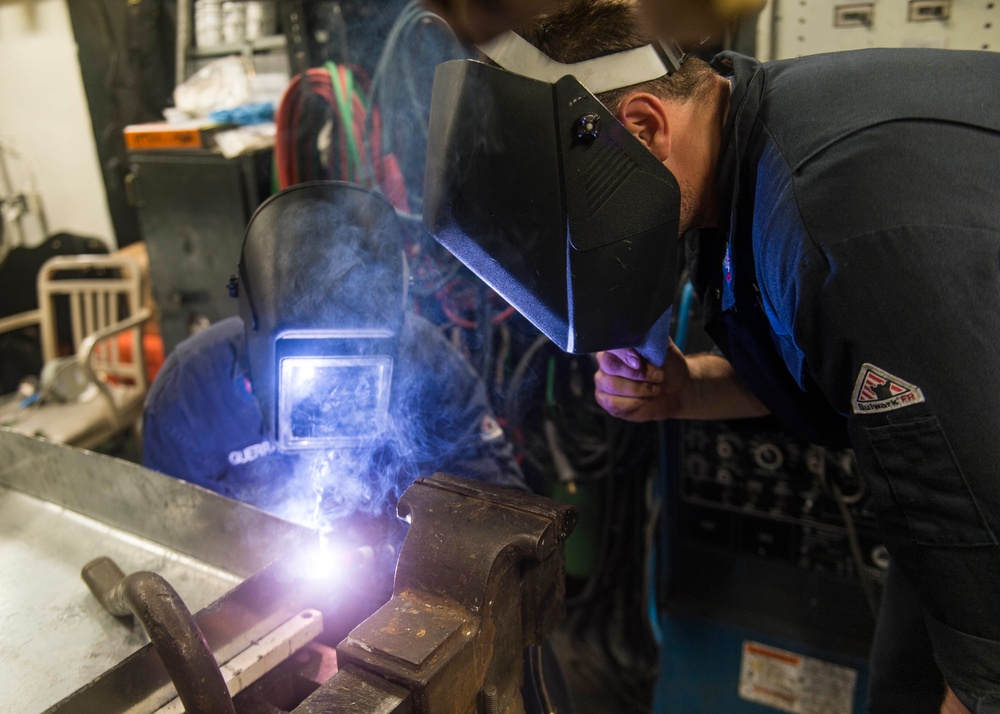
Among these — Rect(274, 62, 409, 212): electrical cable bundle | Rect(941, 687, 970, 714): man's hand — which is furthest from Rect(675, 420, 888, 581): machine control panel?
Rect(274, 62, 409, 212): electrical cable bundle

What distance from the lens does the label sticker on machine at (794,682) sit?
6.21 feet

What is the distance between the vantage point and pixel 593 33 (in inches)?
36.9

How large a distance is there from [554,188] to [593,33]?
0.71ft

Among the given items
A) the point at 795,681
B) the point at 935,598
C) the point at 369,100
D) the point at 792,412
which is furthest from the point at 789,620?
the point at 369,100

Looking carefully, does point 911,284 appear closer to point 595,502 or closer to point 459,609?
point 459,609

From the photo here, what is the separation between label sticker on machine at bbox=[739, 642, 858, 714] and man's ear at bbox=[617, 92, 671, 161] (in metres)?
1.54

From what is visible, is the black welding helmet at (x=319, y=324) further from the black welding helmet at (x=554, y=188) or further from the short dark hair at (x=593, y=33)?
the short dark hair at (x=593, y=33)

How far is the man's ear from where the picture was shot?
3.13 ft

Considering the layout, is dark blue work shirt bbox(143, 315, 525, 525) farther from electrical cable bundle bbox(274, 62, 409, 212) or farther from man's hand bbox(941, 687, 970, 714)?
man's hand bbox(941, 687, 970, 714)

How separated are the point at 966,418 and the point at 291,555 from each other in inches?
31.4

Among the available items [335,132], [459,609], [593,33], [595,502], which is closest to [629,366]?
[593,33]

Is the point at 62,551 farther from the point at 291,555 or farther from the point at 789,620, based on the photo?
the point at 789,620

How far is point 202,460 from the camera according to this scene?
1899 millimetres

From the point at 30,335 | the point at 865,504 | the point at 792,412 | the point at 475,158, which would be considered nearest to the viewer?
the point at 475,158
